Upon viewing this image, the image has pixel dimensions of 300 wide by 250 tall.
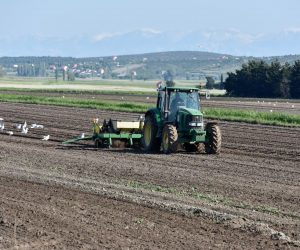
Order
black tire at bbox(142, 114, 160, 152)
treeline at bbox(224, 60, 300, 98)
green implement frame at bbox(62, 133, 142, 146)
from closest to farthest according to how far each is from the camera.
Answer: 1. black tire at bbox(142, 114, 160, 152)
2. green implement frame at bbox(62, 133, 142, 146)
3. treeline at bbox(224, 60, 300, 98)

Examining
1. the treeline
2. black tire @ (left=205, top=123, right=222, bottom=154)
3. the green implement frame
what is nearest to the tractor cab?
black tire @ (left=205, top=123, right=222, bottom=154)

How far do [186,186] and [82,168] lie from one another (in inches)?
144

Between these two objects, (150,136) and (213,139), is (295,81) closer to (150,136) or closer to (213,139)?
(150,136)

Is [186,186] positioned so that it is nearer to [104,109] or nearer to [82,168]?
[82,168]

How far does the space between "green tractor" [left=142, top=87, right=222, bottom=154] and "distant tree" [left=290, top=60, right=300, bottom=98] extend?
2483 inches

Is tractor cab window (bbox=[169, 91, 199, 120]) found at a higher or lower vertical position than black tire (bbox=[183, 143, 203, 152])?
higher

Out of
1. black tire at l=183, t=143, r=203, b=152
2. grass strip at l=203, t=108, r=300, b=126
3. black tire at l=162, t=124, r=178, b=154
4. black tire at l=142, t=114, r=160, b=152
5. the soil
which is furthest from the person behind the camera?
grass strip at l=203, t=108, r=300, b=126

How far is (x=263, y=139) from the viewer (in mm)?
28906

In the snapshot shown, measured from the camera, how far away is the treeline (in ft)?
283

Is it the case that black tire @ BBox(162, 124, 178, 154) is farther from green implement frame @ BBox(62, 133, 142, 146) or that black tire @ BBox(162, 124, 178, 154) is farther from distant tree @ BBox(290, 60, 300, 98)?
distant tree @ BBox(290, 60, 300, 98)

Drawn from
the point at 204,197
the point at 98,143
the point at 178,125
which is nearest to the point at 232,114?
the point at 98,143

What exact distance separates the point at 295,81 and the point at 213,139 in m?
64.8

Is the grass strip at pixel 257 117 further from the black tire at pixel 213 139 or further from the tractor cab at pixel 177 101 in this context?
the black tire at pixel 213 139

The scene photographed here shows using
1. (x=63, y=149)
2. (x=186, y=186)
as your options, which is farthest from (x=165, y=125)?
(x=186, y=186)
